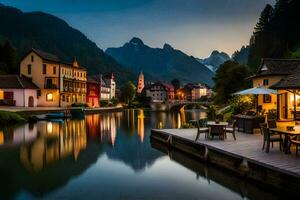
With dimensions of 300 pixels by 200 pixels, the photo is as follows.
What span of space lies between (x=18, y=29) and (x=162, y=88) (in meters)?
107

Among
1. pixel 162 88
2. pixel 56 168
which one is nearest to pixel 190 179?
pixel 56 168

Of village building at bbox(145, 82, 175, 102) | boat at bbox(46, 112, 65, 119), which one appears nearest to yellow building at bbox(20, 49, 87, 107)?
boat at bbox(46, 112, 65, 119)

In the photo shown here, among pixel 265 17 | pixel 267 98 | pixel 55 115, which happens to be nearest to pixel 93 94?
pixel 55 115

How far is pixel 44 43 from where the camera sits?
19125cm

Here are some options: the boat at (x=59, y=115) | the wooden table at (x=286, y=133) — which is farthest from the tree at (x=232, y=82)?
the wooden table at (x=286, y=133)

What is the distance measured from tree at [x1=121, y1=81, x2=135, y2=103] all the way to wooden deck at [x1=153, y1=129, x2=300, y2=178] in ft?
296

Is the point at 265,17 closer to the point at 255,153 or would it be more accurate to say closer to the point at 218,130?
the point at 218,130

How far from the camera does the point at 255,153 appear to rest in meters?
13.8

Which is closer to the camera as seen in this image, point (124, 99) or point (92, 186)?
point (92, 186)

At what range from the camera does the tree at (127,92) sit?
10950 cm

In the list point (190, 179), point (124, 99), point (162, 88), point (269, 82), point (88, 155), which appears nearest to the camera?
point (190, 179)

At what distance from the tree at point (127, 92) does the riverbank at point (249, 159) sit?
89.5 metres

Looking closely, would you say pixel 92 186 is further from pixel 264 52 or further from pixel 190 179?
pixel 264 52

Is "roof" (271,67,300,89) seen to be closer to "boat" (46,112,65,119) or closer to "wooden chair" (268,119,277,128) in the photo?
"wooden chair" (268,119,277,128)
